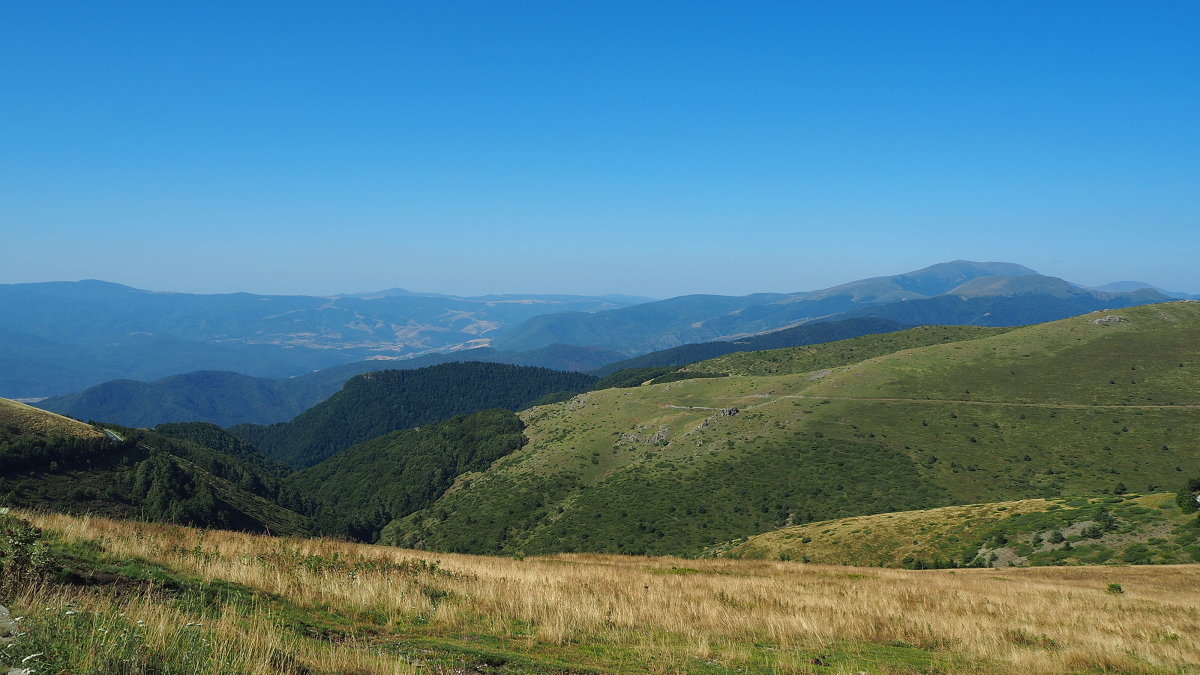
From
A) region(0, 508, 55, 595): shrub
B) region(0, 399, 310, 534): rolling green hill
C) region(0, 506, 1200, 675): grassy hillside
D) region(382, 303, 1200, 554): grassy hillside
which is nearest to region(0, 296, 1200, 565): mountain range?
region(0, 399, 310, 534): rolling green hill

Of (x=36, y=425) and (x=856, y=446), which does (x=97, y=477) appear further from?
(x=856, y=446)

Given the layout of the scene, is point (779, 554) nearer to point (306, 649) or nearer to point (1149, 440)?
point (306, 649)

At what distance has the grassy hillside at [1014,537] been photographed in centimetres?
3506

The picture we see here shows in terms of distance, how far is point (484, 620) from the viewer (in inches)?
466

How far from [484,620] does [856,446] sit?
333 feet

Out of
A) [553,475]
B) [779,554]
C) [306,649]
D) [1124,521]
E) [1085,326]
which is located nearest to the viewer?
[306,649]

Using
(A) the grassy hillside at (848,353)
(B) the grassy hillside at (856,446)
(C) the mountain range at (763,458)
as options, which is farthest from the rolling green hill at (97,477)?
(A) the grassy hillside at (848,353)

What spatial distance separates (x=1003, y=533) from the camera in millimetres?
41844

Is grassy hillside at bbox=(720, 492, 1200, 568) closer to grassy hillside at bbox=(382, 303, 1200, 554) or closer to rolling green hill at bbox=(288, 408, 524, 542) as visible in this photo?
grassy hillside at bbox=(382, 303, 1200, 554)

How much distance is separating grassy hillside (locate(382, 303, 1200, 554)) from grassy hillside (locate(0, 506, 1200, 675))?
214ft

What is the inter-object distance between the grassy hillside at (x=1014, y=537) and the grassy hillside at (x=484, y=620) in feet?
67.6

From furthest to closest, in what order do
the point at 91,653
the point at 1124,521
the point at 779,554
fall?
1. the point at 779,554
2. the point at 1124,521
3. the point at 91,653

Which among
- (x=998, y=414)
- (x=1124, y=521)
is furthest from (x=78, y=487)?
(x=998, y=414)

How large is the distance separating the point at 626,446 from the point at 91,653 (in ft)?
397
